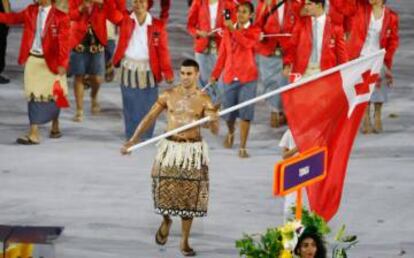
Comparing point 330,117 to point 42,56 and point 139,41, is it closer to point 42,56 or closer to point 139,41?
point 139,41

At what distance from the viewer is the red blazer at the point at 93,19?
18.1 m

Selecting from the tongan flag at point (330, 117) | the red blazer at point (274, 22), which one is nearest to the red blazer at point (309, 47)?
the red blazer at point (274, 22)

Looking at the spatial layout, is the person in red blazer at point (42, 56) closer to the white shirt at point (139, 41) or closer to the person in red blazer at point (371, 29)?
the white shirt at point (139, 41)

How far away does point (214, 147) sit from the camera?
17672 millimetres

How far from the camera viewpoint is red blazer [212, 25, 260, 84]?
1697 centimetres

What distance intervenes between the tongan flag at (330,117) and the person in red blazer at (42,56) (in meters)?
5.89

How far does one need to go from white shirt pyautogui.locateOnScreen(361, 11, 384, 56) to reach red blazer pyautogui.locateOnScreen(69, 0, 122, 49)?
8.73ft

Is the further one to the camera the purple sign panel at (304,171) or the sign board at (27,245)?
the sign board at (27,245)

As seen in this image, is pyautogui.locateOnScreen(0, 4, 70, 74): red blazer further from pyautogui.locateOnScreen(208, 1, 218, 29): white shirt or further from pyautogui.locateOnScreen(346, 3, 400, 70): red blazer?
pyautogui.locateOnScreen(346, 3, 400, 70): red blazer

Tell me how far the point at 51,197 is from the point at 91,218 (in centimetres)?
86

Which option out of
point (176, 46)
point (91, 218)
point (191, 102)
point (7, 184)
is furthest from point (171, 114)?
point (176, 46)

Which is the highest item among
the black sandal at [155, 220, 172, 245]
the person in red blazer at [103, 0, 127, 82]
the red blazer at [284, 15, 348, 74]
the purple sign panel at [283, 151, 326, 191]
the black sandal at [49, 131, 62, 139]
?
the purple sign panel at [283, 151, 326, 191]

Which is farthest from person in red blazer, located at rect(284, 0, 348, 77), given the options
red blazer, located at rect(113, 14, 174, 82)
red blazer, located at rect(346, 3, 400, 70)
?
red blazer, located at rect(113, 14, 174, 82)

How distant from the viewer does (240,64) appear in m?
17.1
